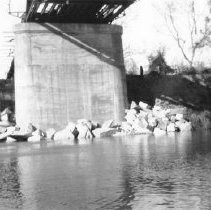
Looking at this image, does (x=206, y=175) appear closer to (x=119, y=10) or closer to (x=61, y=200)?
(x=61, y=200)

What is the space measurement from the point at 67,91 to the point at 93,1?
7.32m

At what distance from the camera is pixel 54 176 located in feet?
58.0

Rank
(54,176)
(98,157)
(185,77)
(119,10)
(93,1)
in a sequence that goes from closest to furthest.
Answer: (54,176) < (98,157) < (93,1) < (119,10) < (185,77)

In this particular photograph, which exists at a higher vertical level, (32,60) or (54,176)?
(32,60)

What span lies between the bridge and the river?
48.7ft

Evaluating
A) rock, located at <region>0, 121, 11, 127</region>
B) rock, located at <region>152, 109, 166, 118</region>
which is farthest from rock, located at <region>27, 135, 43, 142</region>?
rock, located at <region>152, 109, 166, 118</region>

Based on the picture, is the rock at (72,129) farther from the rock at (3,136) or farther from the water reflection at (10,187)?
the water reflection at (10,187)

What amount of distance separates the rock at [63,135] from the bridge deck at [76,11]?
8.06 meters

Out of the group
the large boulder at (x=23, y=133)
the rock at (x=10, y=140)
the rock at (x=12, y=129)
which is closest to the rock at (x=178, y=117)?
the large boulder at (x=23, y=133)

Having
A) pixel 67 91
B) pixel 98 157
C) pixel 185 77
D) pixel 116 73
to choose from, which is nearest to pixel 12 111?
pixel 67 91

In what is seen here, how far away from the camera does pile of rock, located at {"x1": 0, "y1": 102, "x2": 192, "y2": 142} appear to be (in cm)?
3825

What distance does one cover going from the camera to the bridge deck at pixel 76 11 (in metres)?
36.8

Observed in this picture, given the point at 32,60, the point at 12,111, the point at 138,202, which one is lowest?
the point at 138,202

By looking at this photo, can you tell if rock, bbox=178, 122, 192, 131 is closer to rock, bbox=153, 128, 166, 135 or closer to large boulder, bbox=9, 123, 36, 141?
rock, bbox=153, 128, 166, 135
